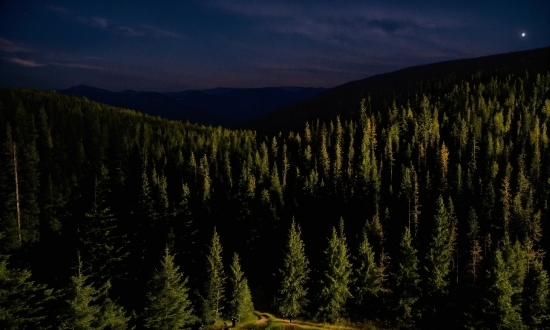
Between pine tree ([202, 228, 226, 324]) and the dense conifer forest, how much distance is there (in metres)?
0.28

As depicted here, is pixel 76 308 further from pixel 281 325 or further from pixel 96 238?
pixel 281 325

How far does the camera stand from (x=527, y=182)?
8962 centimetres

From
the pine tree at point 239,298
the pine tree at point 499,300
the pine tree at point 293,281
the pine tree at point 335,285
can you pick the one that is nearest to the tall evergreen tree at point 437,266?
the pine tree at point 499,300

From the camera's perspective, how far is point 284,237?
252 feet

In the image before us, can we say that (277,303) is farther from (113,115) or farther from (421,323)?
(113,115)

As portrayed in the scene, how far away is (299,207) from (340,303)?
33043 mm

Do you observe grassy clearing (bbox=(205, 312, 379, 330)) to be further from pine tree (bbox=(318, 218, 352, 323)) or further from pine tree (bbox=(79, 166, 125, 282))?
pine tree (bbox=(79, 166, 125, 282))

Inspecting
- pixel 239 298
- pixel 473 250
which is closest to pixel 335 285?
pixel 239 298

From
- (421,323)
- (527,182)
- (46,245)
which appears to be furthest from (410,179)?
(46,245)

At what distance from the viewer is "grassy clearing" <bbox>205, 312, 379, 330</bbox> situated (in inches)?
2269

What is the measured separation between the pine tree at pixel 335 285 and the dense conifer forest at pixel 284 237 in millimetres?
221

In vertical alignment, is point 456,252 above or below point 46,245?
below

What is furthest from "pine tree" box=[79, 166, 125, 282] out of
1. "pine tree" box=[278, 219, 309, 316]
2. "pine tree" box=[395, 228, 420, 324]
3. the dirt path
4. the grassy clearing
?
"pine tree" box=[395, 228, 420, 324]

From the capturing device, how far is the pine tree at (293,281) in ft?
195
